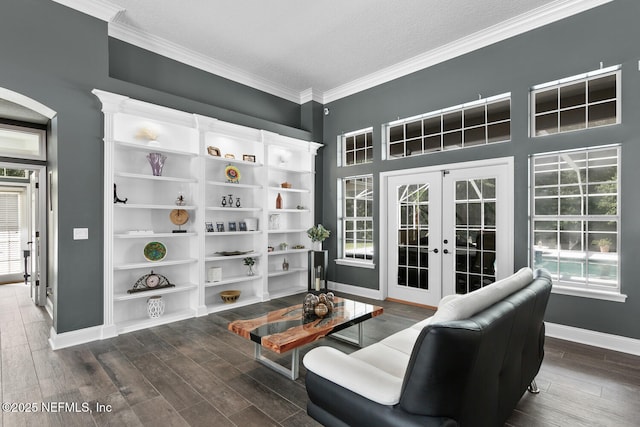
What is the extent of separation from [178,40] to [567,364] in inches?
231

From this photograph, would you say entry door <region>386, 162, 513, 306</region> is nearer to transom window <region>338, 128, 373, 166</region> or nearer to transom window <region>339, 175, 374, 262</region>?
transom window <region>339, 175, 374, 262</region>

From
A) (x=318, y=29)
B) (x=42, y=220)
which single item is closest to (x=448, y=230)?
(x=318, y=29)

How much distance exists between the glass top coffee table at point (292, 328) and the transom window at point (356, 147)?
10.5 ft

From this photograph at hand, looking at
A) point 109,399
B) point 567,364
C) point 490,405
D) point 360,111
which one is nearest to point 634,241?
point 567,364

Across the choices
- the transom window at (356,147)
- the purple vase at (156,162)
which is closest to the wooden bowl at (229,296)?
the purple vase at (156,162)

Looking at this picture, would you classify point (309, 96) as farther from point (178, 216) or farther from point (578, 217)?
point (578, 217)

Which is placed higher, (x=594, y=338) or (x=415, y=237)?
(x=415, y=237)

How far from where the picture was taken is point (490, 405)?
1689mm

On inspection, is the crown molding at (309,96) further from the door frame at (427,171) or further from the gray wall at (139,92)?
the gray wall at (139,92)

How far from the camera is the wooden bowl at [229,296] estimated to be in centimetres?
486

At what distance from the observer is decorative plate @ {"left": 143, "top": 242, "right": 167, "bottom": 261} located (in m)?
4.18

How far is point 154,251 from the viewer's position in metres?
4.24

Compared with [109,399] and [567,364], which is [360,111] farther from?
[109,399]

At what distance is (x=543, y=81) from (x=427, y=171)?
1.75m
